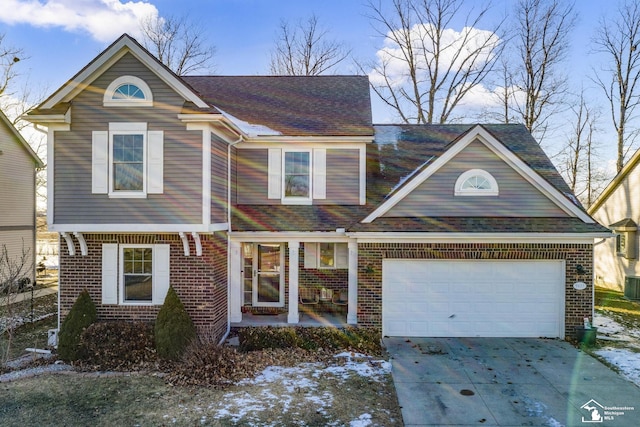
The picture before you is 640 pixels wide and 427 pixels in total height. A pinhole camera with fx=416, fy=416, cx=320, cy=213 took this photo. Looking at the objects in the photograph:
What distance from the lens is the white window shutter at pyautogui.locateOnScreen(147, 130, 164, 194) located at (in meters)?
9.24

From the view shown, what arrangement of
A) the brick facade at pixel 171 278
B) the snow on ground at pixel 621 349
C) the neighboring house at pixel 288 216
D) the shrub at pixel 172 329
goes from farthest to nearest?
the brick facade at pixel 171 278
the neighboring house at pixel 288 216
the shrub at pixel 172 329
the snow on ground at pixel 621 349

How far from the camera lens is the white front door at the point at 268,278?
12.3m

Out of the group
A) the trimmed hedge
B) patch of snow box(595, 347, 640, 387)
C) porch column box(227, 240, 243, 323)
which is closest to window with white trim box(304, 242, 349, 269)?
porch column box(227, 240, 243, 323)

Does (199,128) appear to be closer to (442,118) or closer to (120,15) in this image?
(120,15)

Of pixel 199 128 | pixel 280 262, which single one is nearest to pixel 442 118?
pixel 280 262

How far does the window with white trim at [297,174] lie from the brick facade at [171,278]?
2.64 meters

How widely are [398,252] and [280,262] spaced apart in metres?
3.64

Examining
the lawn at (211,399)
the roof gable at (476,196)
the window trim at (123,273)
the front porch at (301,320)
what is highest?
the roof gable at (476,196)

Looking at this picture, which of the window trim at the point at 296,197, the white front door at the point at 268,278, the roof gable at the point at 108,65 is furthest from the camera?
the white front door at the point at 268,278

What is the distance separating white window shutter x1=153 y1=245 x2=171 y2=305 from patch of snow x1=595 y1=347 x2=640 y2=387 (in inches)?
392

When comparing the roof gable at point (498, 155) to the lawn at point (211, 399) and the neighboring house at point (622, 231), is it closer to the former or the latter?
the lawn at point (211, 399)

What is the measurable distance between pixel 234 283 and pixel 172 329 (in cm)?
253

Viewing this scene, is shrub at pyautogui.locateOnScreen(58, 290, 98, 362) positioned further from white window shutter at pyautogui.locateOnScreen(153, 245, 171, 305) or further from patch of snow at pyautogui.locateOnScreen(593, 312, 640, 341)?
patch of snow at pyautogui.locateOnScreen(593, 312, 640, 341)

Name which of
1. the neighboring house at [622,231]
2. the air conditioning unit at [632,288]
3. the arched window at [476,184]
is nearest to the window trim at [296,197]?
the arched window at [476,184]
